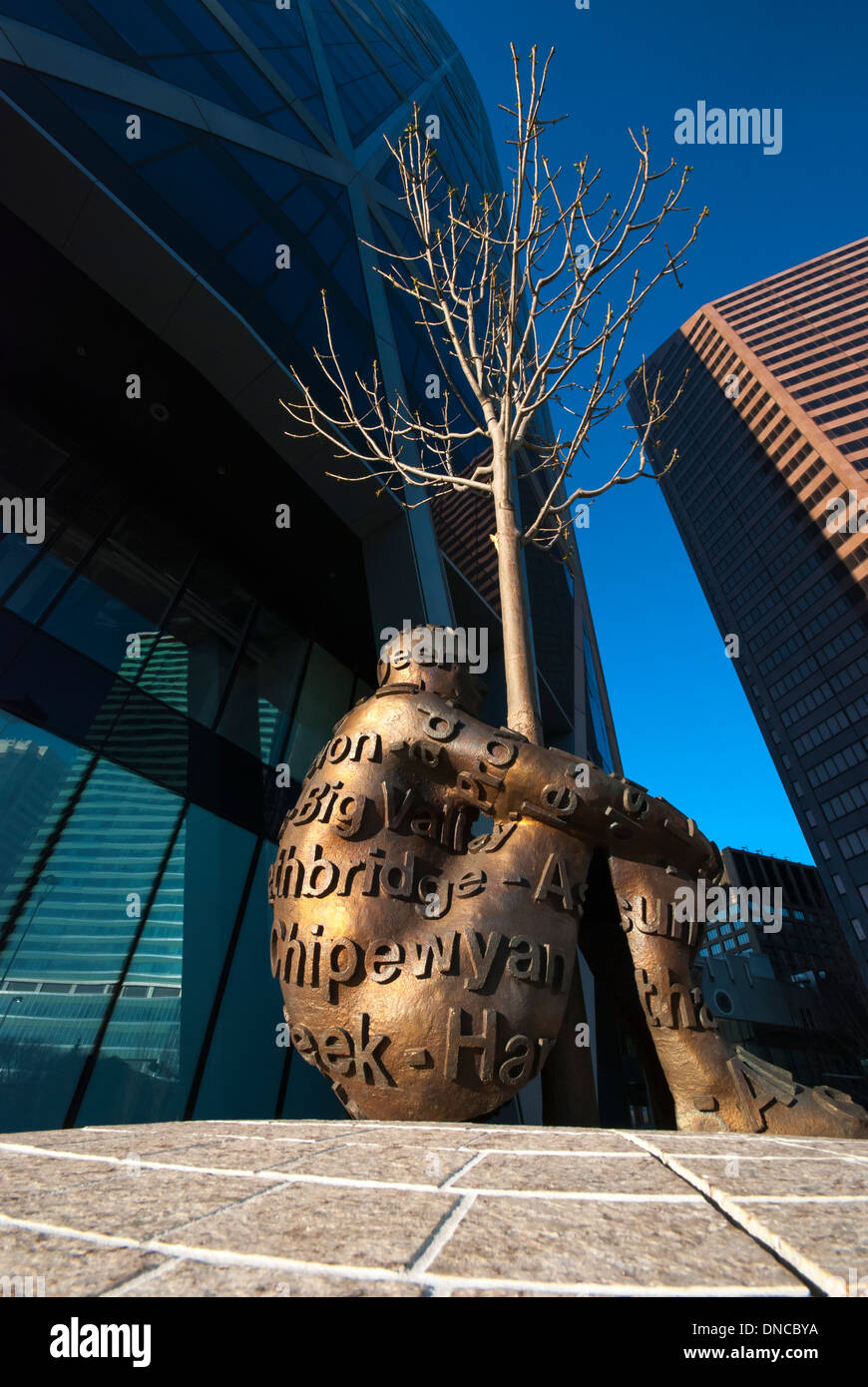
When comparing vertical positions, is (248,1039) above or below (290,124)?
below

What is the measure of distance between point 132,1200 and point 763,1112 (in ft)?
9.57

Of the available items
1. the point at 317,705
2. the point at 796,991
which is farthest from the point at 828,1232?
the point at 796,991

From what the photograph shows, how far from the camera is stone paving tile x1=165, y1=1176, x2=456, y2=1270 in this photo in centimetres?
87

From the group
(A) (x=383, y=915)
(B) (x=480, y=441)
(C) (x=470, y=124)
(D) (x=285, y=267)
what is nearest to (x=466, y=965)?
(A) (x=383, y=915)

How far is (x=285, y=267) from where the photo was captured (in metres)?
9.60

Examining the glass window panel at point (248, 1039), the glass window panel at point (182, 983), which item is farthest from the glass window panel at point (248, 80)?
the glass window panel at point (248, 1039)

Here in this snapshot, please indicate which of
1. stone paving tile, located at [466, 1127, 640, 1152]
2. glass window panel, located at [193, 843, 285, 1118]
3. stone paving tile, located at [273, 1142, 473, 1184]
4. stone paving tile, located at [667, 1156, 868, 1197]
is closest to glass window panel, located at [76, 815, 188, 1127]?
glass window panel, located at [193, 843, 285, 1118]

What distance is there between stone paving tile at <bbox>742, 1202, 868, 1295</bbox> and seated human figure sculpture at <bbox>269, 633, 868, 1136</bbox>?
6.29 feet

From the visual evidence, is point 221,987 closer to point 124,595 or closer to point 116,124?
point 124,595

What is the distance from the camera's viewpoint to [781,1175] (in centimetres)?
141

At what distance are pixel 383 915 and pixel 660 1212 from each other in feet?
7.17

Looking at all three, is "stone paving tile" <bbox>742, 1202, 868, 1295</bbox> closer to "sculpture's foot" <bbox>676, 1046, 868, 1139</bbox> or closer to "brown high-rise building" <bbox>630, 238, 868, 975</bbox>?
"sculpture's foot" <bbox>676, 1046, 868, 1139</bbox>

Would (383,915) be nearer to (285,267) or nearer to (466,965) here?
(466,965)

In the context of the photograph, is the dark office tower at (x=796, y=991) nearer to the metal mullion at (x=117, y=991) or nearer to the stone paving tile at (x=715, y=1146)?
the metal mullion at (x=117, y=991)
